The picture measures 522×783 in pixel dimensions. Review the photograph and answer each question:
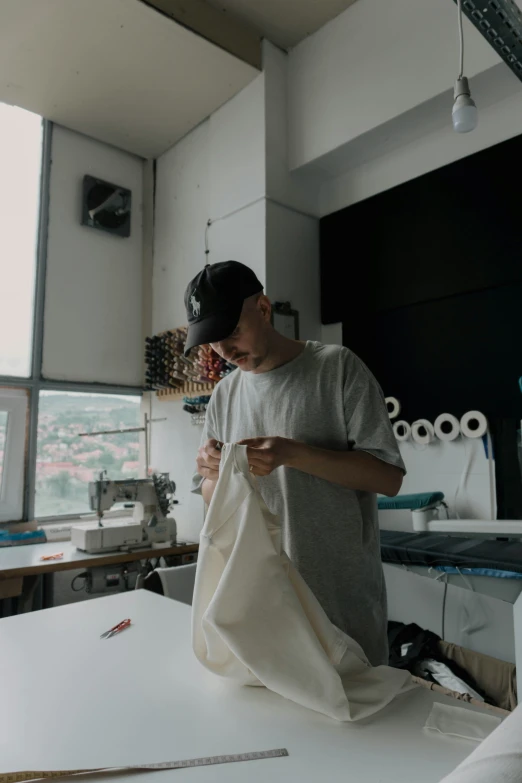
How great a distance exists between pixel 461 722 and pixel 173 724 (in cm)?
44

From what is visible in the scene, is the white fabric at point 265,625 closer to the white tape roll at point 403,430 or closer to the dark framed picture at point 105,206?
the white tape roll at point 403,430

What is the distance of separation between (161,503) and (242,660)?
90.2 inches

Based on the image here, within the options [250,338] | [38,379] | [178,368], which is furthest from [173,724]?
[38,379]

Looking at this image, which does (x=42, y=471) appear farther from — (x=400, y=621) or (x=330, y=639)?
(x=330, y=639)

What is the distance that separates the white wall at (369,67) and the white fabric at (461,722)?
245 cm

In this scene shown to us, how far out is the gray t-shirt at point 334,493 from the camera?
1.16 metres

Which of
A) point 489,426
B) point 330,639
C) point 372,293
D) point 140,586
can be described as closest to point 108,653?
point 330,639

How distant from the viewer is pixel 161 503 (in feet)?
10.2

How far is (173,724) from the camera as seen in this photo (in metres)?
0.85

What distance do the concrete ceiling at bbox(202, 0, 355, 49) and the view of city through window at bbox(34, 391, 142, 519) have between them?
2555 millimetres

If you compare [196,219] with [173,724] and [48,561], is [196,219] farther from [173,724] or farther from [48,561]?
[173,724]

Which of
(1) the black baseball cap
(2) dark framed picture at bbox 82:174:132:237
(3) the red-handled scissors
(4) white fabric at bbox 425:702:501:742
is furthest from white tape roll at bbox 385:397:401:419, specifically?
(2) dark framed picture at bbox 82:174:132:237

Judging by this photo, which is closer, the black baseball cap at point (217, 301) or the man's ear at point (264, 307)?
the black baseball cap at point (217, 301)

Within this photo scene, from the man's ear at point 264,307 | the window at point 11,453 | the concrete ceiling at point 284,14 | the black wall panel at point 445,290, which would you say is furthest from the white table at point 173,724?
the concrete ceiling at point 284,14
